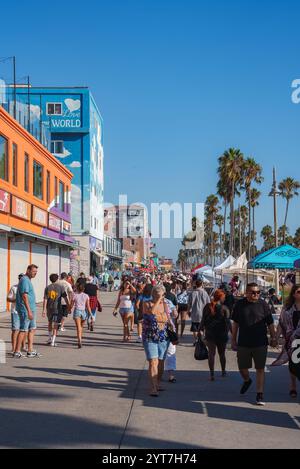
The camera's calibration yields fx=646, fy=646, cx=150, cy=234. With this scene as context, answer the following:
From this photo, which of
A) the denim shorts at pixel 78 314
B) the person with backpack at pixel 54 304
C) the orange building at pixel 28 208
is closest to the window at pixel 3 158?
the orange building at pixel 28 208

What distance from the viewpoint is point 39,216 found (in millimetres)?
31641

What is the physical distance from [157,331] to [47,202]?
1035 inches

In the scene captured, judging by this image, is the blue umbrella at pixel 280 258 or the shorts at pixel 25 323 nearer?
the shorts at pixel 25 323

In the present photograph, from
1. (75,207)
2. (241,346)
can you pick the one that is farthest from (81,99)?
(241,346)

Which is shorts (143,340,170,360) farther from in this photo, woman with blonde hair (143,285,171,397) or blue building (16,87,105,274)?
blue building (16,87,105,274)

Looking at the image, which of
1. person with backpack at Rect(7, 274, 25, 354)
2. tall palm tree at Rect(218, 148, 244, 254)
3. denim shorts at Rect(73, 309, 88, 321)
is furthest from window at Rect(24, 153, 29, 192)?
tall palm tree at Rect(218, 148, 244, 254)

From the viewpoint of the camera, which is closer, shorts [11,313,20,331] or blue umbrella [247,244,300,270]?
shorts [11,313,20,331]

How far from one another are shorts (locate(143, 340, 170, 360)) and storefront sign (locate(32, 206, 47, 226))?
21213 mm

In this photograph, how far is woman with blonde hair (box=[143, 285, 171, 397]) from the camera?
9547 millimetres

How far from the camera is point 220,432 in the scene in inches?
283

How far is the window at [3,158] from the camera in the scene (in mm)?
25516

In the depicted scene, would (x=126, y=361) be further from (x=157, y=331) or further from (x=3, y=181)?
(x=3, y=181)

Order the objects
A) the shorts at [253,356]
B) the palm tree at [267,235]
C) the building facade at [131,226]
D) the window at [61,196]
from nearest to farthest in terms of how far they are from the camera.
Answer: the shorts at [253,356], the window at [61,196], the palm tree at [267,235], the building facade at [131,226]

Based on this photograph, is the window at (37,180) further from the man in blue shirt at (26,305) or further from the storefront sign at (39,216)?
the man in blue shirt at (26,305)
